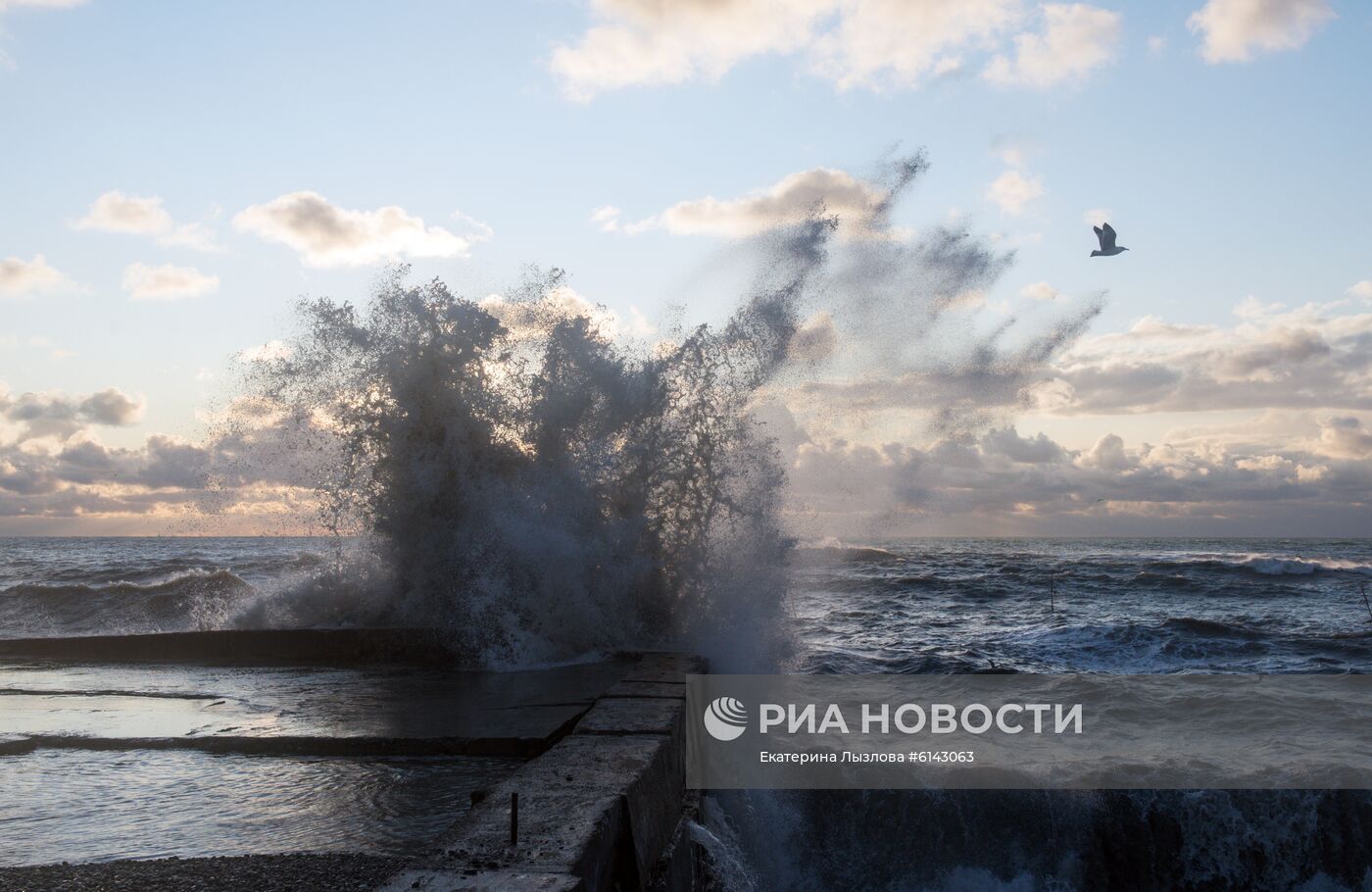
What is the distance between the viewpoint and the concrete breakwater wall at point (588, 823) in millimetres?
2348

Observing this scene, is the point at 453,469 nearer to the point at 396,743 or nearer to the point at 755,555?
the point at 755,555

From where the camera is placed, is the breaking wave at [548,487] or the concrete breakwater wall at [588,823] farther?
the breaking wave at [548,487]

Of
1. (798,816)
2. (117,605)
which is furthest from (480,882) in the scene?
(117,605)

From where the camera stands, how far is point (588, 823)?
2.71 metres

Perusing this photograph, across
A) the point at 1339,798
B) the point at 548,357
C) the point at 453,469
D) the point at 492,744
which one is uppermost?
the point at 548,357

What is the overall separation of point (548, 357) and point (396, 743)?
6029 mm

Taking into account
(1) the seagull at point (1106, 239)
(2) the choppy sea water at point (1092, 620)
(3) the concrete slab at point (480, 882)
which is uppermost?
(1) the seagull at point (1106, 239)

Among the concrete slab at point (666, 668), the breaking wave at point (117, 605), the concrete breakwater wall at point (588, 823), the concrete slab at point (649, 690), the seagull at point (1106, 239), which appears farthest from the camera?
the breaking wave at point (117, 605)

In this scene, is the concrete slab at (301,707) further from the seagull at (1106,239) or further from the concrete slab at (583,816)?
the seagull at (1106,239)

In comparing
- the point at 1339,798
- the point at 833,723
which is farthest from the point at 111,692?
the point at 1339,798

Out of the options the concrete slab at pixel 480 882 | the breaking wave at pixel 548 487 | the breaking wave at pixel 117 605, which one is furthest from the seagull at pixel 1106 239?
the breaking wave at pixel 117 605

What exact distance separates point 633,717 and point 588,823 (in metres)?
1.67

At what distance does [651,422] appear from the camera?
10.1 m

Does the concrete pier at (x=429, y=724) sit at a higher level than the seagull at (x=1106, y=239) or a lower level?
lower
